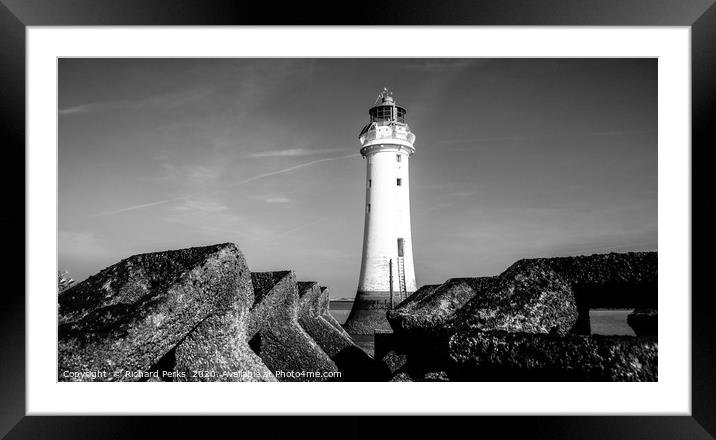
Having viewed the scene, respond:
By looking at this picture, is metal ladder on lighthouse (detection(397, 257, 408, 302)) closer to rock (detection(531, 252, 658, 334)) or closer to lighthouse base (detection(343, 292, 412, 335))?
lighthouse base (detection(343, 292, 412, 335))

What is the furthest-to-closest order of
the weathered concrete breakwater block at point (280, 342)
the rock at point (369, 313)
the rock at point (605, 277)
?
the rock at point (369, 313) < the weathered concrete breakwater block at point (280, 342) < the rock at point (605, 277)

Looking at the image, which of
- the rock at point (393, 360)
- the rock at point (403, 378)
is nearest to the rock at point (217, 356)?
the rock at point (403, 378)

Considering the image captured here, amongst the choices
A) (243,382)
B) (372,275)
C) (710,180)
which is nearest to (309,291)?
(243,382)

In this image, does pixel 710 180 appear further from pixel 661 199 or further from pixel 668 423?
pixel 668 423

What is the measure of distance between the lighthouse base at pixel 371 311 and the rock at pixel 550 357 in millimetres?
23978

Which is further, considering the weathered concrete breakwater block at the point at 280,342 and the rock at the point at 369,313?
the rock at the point at 369,313

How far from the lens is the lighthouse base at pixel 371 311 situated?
88.9 ft

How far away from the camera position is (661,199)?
440cm

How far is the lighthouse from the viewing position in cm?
2734

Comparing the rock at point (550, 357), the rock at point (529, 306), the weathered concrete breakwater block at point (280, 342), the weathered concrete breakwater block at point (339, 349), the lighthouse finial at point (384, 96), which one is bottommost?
the weathered concrete breakwater block at point (339, 349)

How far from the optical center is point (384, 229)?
2745 centimetres

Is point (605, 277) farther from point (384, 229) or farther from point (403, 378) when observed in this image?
point (384, 229)
